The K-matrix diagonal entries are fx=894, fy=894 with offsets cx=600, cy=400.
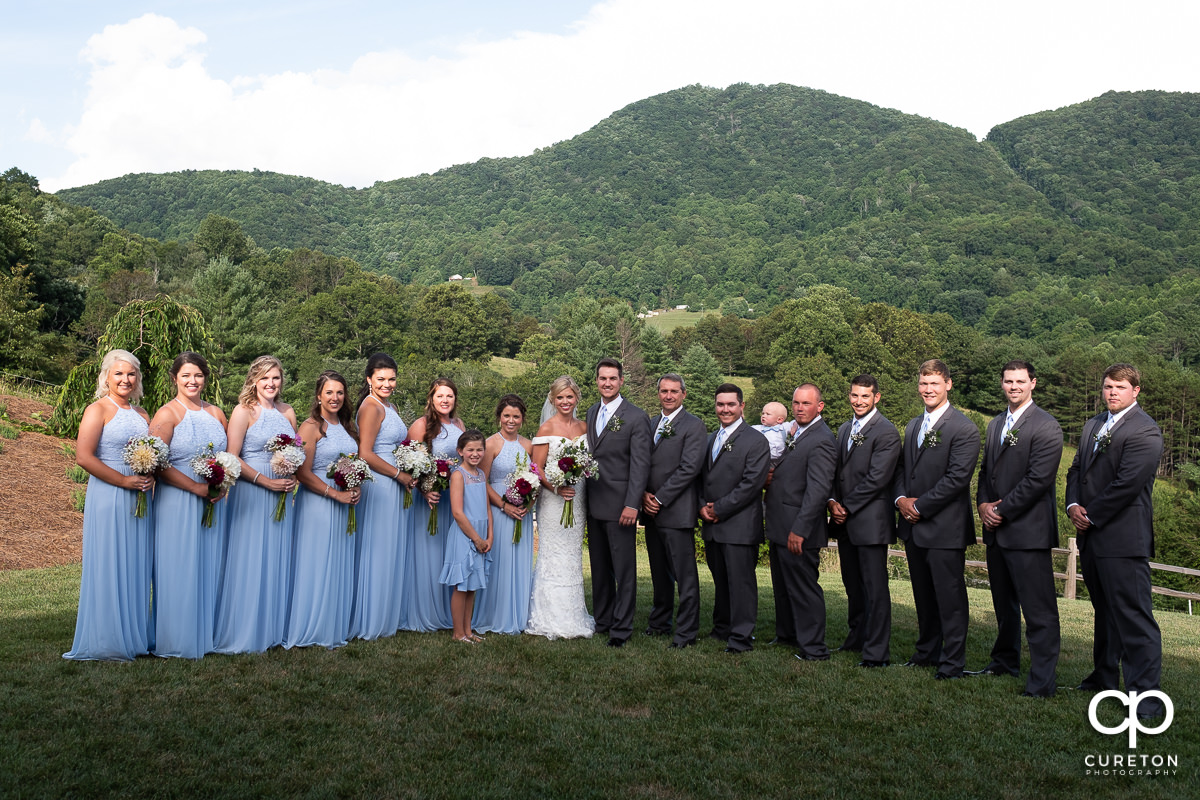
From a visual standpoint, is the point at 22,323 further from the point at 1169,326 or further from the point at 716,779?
the point at 1169,326

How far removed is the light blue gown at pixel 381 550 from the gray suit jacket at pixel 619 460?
1.90 metres

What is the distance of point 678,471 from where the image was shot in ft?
28.0

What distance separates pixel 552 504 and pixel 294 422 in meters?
2.59

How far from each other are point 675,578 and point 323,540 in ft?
11.0

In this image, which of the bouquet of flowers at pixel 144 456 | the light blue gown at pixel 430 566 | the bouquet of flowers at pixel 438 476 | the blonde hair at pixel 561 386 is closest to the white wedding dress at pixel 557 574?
the blonde hair at pixel 561 386

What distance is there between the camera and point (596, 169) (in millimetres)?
177250

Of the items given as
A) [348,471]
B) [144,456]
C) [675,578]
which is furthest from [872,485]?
[144,456]

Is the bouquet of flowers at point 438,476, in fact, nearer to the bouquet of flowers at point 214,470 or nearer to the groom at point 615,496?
the groom at point 615,496

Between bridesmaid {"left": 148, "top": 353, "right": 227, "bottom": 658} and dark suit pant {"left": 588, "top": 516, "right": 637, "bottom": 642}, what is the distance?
3.40 metres

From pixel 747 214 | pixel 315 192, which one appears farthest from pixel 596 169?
pixel 315 192

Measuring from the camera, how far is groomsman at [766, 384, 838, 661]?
26.6 feet

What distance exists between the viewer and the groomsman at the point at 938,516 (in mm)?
7457

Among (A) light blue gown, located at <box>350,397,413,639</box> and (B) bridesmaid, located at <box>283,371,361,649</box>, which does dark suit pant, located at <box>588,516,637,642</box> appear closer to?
(A) light blue gown, located at <box>350,397,413,639</box>

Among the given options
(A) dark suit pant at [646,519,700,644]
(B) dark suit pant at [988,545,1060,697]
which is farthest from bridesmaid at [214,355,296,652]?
(B) dark suit pant at [988,545,1060,697]
